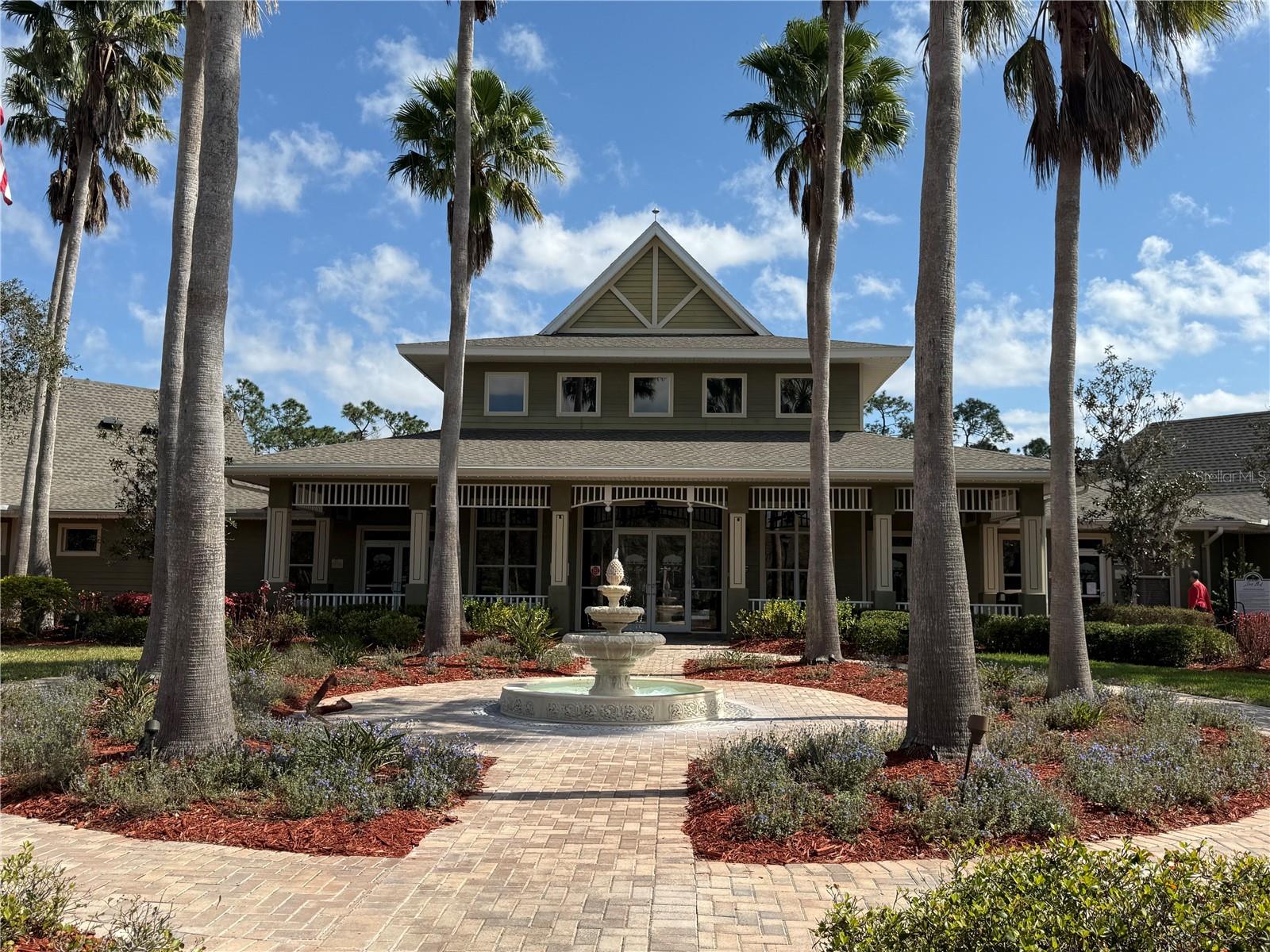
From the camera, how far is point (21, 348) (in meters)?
17.6

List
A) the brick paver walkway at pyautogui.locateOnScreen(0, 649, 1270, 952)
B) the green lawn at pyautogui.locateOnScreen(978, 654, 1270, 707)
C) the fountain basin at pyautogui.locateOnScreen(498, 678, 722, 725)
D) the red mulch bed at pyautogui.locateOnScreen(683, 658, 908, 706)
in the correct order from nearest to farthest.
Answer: the brick paver walkway at pyautogui.locateOnScreen(0, 649, 1270, 952) < the fountain basin at pyautogui.locateOnScreen(498, 678, 722, 725) < the red mulch bed at pyautogui.locateOnScreen(683, 658, 908, 706) < the green lawn at pyautogui.locateOnScreen(978, 654, 1270, 707)

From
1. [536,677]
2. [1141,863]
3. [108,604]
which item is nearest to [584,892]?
[1141,863]

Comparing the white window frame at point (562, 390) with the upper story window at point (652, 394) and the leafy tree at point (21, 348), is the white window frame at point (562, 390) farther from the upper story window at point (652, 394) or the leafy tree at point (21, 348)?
the leafy tree at point (21, 348)

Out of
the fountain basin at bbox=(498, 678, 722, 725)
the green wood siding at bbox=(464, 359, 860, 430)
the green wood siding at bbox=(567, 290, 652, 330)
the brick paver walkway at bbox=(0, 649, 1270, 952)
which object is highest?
the green wood siding at bbox=(567, 290, 652, 330)

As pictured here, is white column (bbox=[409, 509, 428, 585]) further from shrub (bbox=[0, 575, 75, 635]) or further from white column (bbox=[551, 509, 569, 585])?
shrub (bbox=[0, 575, 75, 635])

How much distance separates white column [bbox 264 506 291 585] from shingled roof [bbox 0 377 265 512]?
5.30 m

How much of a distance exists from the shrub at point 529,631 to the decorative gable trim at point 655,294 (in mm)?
9299

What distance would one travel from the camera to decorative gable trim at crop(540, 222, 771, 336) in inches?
984

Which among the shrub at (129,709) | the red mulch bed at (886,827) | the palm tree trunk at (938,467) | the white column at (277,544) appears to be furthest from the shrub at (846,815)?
the white column at (277,544)

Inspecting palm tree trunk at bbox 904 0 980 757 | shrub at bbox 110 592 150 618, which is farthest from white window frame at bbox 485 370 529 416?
palm tree trunk at bbox 904 0 980 757

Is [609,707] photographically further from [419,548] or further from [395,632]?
[419,548]

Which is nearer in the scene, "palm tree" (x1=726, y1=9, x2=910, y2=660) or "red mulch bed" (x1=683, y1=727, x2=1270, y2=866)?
"red mulch bed" (x1=683, y1=727, x2=1270, y2=866)

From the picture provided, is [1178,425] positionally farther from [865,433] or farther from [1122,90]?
[1122,90]

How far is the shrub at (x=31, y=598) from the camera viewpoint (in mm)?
20031
